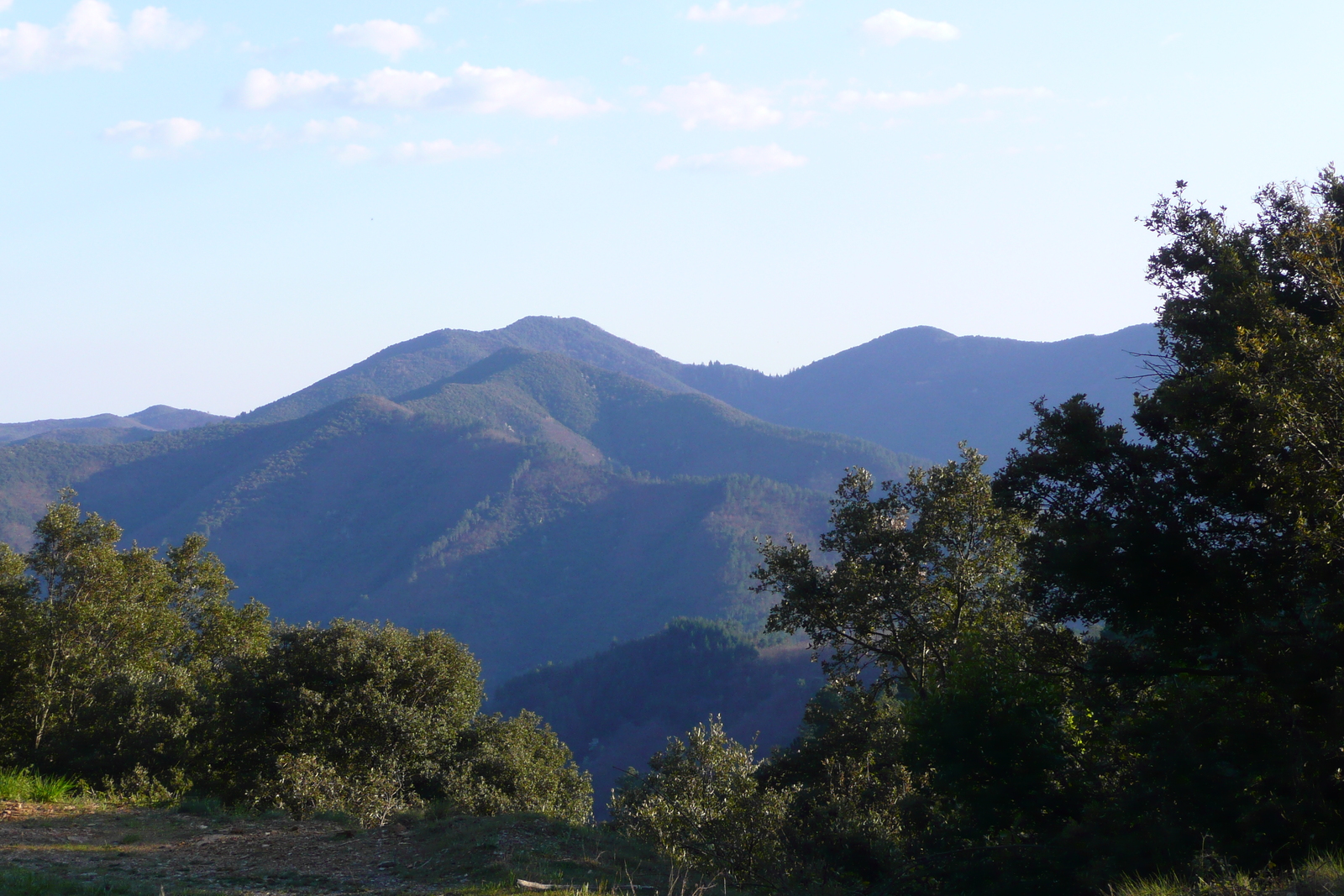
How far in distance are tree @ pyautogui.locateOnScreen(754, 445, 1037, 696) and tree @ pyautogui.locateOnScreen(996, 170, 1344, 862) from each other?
1710mm

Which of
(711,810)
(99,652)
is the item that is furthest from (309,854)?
(99,652)

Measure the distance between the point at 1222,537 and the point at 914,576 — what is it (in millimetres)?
4462

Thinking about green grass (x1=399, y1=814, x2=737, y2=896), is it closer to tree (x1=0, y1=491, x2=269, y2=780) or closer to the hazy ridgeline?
the hazy ridgeline

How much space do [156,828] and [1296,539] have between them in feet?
45.0

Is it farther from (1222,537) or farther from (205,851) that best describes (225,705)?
(1222,537)

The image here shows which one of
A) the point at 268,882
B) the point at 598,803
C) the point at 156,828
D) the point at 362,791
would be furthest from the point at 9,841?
the point at 598,803

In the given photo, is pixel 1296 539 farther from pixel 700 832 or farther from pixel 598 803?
pixel 598 803

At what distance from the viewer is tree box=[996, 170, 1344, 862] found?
9211 mm

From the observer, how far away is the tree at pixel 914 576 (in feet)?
47.4

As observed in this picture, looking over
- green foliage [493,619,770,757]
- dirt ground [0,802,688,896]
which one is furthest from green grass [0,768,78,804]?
green foliage [493,619,770,757]

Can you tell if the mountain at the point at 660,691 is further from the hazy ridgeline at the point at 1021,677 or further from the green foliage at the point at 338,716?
the hazy ridgeline at the point at 1021,677

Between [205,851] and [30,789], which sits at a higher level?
[30,789]

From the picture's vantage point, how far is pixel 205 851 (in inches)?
419

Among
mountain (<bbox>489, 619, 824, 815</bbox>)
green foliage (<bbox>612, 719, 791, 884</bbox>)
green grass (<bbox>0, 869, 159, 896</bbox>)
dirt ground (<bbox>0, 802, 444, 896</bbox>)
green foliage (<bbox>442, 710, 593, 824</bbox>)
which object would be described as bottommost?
mountain (<bbox>489, 619, 824, 815</bbox>)
